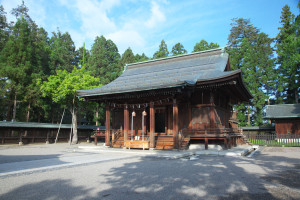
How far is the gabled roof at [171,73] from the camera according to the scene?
45.9ft

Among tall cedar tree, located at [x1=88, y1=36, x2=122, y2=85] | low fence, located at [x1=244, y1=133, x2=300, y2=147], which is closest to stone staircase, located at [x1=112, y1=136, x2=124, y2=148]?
low fence, located at [x1=244, y1=133, x2=300, y2=147]

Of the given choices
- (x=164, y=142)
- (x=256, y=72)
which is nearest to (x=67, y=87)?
(x=164, y=142)

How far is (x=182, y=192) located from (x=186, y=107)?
38.5 ft

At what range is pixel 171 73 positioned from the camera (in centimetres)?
1852

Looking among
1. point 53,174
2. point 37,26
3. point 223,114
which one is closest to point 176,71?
point 223,114

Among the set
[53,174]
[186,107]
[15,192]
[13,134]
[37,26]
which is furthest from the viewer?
[37,26]

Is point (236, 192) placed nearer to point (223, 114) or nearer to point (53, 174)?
point (53, 174)

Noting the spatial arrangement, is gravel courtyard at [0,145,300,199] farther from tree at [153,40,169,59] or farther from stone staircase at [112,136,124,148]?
tree at [153,40,169,59]

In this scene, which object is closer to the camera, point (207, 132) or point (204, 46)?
point (207, 132)

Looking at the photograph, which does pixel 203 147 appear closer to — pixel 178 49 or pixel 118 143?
pixel 118 143

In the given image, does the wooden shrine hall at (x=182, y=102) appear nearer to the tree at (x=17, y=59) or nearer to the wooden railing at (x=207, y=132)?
the wooden railing at (x=207, y=132)

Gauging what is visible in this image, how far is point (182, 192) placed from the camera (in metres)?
5.10

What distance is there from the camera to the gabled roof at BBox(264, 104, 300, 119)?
27.6 metres

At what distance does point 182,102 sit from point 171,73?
3.21 m
